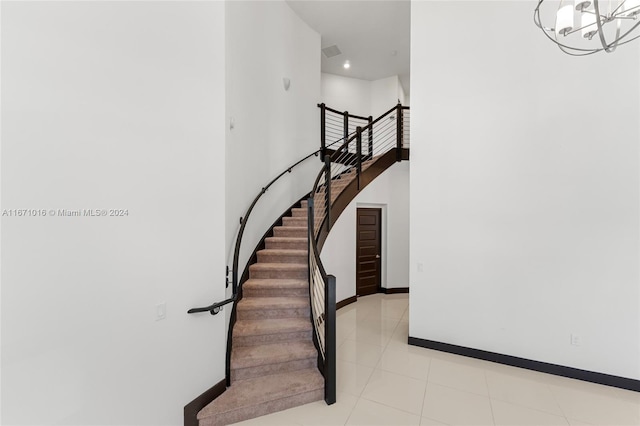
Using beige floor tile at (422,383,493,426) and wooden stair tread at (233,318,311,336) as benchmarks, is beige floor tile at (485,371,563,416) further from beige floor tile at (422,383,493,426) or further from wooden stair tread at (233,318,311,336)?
wooden stair tread at (233,318,311,336)

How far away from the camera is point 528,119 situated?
137 inches

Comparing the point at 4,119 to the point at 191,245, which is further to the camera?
the point at 191,245

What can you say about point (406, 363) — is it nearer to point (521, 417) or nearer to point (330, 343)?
point (521, 417)

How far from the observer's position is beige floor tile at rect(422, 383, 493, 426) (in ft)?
8.35

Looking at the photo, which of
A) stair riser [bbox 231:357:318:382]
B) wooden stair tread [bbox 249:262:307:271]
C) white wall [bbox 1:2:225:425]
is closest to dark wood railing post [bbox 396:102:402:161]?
wooden stair tread [bbox 249:262:307:271]

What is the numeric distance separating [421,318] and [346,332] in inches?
47.6

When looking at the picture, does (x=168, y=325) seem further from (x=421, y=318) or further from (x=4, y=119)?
(x=421, y=318)

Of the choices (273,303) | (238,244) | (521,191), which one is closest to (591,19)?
(521,191)

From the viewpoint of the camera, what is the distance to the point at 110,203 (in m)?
1.93

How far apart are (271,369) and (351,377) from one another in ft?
3.00

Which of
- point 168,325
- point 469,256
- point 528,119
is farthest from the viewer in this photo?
point 469,256

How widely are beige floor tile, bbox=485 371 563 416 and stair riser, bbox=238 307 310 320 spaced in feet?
7.11

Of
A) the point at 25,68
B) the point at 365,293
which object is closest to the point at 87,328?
the point at 25,68

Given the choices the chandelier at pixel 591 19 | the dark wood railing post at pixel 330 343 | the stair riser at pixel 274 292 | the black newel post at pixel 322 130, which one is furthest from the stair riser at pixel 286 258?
the chandelier at pixel 591 19
